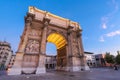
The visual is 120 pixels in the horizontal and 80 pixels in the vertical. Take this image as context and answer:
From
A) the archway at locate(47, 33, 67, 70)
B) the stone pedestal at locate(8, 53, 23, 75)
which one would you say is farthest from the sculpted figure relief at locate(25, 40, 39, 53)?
the archway at locate(47, 33, 67, 70)

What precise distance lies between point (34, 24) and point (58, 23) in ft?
21.7

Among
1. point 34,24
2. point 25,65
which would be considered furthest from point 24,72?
point 34,24

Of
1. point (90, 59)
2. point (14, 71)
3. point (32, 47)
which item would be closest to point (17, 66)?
point (14, 71)

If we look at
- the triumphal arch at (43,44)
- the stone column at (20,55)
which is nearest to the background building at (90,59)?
the triumphal arch at (43,44)

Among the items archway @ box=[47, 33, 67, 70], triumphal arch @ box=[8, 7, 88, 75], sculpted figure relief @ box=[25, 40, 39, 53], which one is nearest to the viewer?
triumphal arch @ box=[8, 7, 88, 75]

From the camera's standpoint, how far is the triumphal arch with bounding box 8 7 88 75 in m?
15.9

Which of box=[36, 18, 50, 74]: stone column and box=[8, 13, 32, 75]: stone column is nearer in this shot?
box=[8, 13, 32, 75]: stone column

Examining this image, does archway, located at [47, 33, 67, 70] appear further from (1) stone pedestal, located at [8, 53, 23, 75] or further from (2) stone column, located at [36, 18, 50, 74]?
(1) stone pedestal, located at [8, 53, 23, 75]

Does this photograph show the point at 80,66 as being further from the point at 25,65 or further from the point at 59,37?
the point at 25,65

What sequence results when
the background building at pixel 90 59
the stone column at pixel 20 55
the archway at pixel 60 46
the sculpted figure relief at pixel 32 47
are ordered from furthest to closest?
the background building at pixel 90 59
the archway at pixel 60 46
the sculpted figure relief at pixel 32 47
the stone column at pixel 20 55

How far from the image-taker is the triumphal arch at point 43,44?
52.1ft

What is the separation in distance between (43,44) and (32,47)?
6.90 ft

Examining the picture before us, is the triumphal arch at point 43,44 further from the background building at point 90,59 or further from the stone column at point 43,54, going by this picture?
the background building at point 90,59

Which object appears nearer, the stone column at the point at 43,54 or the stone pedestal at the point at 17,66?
the stone pedestal at the point at 17,66
